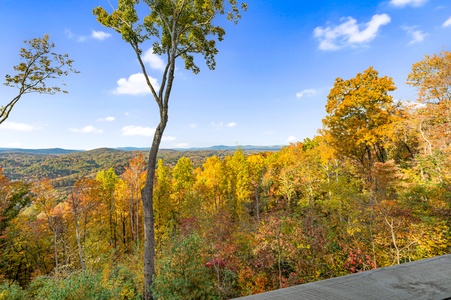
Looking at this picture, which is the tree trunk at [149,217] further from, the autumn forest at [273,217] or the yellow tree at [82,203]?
the yellow tree at [82,203]

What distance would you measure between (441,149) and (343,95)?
21.6 ft

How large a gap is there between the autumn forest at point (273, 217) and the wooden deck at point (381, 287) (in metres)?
5.36

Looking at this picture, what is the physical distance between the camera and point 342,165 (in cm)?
1881

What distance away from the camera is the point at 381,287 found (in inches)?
37.8

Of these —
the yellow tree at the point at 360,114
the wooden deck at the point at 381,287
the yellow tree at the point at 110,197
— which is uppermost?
the yellow tree at the point at 360,114

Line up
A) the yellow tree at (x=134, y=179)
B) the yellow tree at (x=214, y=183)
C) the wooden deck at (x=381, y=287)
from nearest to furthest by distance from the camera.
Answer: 1. the wooden deck at (x=381, y=287)
2. the yellow tree at (x=134, y=179)
3. the yellow tree at (x=214, y=183)

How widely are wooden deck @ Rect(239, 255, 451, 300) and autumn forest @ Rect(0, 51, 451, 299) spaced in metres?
5.36

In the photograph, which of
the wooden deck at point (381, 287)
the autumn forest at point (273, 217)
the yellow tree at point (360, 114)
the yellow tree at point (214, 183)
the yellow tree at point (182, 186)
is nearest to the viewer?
the wooden deck at point (381, 287)

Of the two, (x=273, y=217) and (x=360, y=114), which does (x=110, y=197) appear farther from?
(x=360, y=114)

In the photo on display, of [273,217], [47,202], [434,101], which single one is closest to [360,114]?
[434,101]

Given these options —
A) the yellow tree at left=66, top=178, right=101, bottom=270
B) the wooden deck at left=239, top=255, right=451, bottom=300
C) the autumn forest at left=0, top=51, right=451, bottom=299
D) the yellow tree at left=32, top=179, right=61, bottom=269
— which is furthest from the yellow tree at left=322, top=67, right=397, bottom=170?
the yellow tree at left=32, top=179, right=61, bottom=269

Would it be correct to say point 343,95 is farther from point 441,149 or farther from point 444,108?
point 441,149

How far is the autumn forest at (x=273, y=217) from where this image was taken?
663cm

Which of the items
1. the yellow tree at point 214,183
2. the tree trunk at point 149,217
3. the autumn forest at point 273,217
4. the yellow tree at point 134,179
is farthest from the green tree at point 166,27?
the yellow tree at point 214,183
